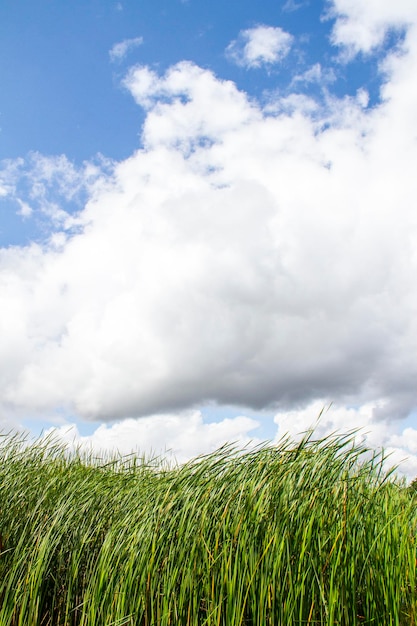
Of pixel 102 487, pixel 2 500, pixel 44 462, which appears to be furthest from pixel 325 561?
pixel 44 462

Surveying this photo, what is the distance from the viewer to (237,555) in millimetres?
3955

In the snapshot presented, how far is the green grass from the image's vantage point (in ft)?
13.0

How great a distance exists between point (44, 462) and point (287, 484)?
4943 mm

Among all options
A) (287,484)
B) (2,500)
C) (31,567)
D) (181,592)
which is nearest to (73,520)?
(31,567)

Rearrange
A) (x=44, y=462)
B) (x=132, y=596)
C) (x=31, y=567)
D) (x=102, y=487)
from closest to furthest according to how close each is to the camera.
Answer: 1. (x=132, y=596)
2. (x=31, y=567)
3. (x=102, y=487)
4. (x=44, y=462)

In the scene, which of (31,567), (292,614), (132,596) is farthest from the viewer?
(31,567)

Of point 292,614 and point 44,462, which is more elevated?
point 44,462

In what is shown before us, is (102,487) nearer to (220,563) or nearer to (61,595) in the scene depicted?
(61,595)

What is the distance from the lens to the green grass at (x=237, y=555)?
3.95 metres

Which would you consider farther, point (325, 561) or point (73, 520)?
point (73, 520)

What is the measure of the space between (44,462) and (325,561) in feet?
17.4

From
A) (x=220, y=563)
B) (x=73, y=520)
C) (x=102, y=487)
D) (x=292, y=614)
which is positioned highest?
(x=102, y=487)

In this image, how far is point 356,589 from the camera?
4062mm

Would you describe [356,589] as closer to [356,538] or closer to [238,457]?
[356,538]
